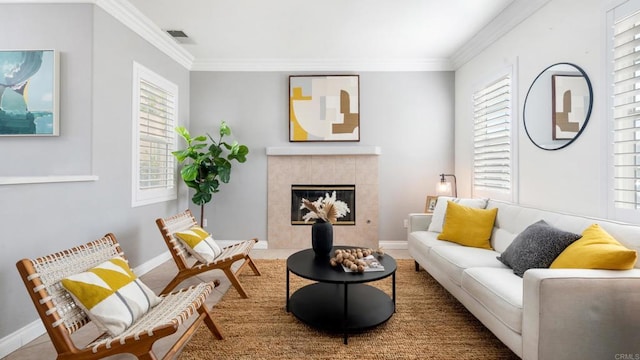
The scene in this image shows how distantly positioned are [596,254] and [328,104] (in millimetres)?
3395

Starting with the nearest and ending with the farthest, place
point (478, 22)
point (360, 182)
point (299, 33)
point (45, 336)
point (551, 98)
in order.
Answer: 1. point (45, 336)
2. point (551, 98)
3. point (478, 22)
4. point (299, 33)
5. point (360, 182)

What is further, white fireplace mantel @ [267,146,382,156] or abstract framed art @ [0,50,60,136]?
white fireplace mantel @ [267,146,382,156]

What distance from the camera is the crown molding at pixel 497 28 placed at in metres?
2.75

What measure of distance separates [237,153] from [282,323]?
Result: 2.43 meters

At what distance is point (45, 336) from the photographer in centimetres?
210

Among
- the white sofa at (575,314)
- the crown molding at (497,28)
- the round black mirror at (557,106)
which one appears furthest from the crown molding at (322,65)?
the white sofa at (575,314)

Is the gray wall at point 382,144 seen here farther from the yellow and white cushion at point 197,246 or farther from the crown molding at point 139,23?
the yellow and white cushion at point 197,246

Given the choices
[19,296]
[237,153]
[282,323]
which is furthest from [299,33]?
[19,296]

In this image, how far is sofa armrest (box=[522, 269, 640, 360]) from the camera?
145cm

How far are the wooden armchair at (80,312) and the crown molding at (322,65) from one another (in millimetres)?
3210

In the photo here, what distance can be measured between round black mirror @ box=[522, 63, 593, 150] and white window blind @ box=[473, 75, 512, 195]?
354 millimetres

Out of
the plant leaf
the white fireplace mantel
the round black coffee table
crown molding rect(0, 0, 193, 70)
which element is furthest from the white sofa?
crown molding rect(0, 0, 193, 70)

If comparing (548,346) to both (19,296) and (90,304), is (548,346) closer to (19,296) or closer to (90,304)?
(90,304)

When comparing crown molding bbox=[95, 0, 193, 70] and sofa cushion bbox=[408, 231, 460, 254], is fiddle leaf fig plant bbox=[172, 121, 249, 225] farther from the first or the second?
sofa cushion bbox=[408, 231, 460, 254]
